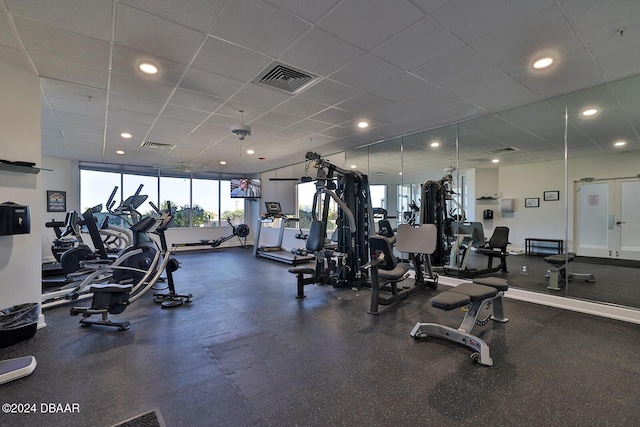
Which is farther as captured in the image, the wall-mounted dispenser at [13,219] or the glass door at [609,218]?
the glass door at [609,218]

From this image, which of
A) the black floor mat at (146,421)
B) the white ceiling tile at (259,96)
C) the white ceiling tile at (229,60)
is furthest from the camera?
the white ceiling tile at (259,96)

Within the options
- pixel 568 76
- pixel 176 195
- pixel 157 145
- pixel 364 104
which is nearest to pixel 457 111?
pixel 568 76

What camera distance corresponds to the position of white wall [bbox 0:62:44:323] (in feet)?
9.85

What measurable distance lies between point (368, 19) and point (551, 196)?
7426 millimetres

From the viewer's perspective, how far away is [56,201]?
772 centimetres

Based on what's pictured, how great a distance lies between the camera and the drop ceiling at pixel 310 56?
2234 mm

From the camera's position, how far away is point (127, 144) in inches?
254

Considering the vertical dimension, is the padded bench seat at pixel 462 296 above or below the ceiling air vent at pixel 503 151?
below

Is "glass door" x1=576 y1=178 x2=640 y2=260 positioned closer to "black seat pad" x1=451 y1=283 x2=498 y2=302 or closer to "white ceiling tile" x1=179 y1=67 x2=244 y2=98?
"black seat pad" x1=451 y1=283 x2=498 y2=302

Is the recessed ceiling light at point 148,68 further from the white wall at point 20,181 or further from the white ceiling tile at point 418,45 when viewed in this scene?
the white ceiling tile at point 418,45

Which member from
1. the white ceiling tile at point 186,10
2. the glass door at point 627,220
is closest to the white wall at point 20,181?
the white ceiling tile at point 186,10

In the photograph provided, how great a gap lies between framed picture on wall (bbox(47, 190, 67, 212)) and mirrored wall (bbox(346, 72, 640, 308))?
311 inches

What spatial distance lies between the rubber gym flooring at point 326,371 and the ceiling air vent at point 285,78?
2.90 meters

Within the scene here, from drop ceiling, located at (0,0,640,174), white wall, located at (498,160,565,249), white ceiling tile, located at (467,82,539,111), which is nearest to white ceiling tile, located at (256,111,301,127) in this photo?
drop ceiling, located at (0,0,640,174)
